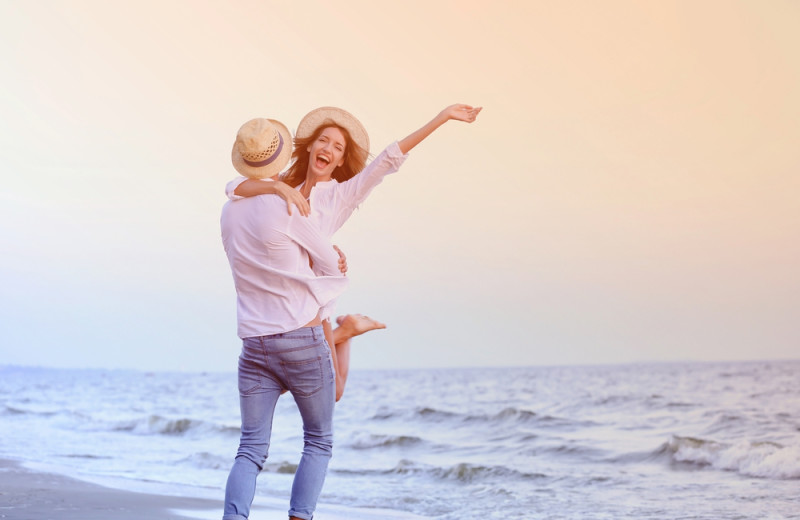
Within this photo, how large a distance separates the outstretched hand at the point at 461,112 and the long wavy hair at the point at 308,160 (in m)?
0.39

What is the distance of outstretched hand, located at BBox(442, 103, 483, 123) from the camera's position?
303 centimetres

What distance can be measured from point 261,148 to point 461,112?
717 mm

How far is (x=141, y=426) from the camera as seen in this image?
15961mm

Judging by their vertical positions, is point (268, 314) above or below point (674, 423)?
above

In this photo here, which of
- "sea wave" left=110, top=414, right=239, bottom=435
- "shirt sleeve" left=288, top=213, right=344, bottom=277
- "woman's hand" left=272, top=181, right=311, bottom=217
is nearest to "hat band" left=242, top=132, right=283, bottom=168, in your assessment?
"woman's hand" left=272, top=181, right=311, bottom=217

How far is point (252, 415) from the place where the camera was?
2982 millimetres

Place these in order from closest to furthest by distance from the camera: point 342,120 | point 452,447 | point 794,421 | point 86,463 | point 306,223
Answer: point 306,223, point 342,120, point 86,463, point 452,447, point 794,421

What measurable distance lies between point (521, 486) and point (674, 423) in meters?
8.78

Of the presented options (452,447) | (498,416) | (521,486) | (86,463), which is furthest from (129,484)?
(498,416)

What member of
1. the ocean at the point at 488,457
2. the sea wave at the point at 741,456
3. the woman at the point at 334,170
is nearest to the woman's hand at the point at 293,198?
the woman at the point at 334,170

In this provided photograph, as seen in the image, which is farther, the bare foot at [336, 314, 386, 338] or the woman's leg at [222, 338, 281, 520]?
the bare foot at [336, 314, 386, 338]

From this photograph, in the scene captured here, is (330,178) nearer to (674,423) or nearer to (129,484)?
(129,484)

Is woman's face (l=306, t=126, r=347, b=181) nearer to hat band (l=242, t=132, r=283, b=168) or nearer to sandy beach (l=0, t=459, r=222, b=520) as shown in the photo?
hat band (l=242, t=132, r=283, b=168)

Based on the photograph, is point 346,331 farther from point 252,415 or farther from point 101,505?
point 101,505
